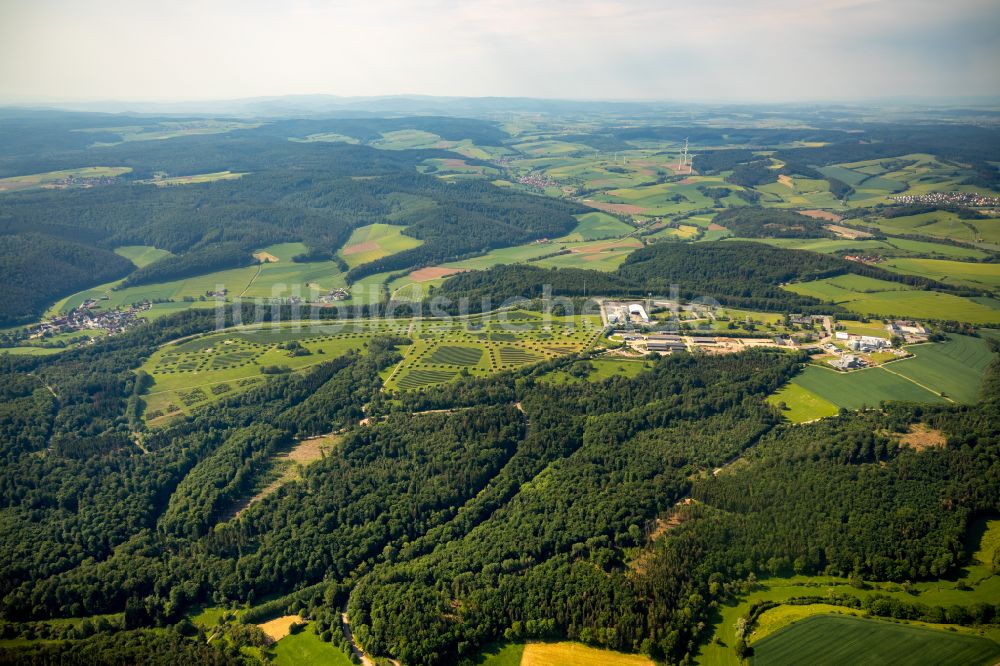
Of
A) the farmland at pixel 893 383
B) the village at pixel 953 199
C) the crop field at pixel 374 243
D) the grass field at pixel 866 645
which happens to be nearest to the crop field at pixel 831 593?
the grass field at pixel 866 645

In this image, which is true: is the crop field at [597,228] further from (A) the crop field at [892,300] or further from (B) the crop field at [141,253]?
(B) the crop field at [141,253]

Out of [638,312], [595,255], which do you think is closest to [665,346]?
[638,312]

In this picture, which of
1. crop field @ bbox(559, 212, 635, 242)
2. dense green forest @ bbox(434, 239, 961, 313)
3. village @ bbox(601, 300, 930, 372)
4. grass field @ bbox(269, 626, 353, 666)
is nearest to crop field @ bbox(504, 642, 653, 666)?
grass field @ bbox(269, 626, 353, 666)

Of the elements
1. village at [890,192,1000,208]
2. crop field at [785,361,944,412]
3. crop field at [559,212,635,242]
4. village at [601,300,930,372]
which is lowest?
crop field at [785,361,944,412]

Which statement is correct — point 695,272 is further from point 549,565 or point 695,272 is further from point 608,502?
point 549,565

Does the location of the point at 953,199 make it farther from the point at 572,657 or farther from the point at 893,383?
the point at 572,657

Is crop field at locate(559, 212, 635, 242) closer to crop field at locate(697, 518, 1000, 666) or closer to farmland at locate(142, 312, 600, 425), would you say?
farmland at locate(142, 312, 600, 425)
